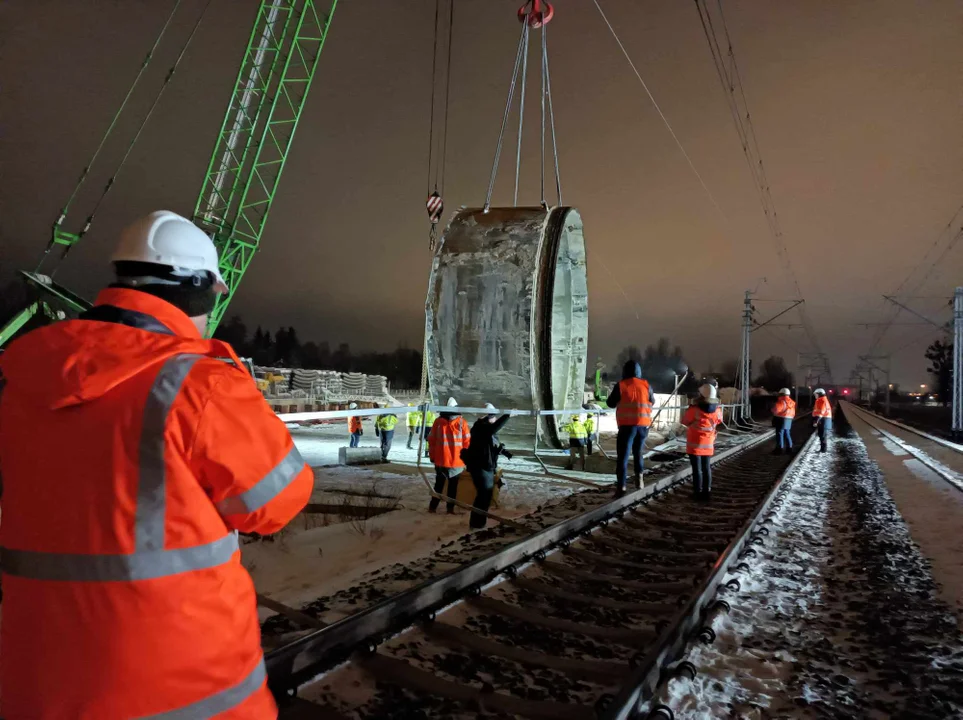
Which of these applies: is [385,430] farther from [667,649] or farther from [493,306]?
[667,649]

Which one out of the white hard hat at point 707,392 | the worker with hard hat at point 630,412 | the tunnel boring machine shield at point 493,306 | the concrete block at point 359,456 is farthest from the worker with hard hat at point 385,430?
A: the white hard hat at point 707,392

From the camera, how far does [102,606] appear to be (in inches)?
50.5

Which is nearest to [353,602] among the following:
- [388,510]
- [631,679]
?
[631,679]

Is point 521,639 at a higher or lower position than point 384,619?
lower

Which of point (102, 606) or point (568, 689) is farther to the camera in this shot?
point (568, 689)

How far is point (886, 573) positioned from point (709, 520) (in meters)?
2.07

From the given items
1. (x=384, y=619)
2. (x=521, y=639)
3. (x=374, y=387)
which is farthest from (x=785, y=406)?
(x=374, y=387)

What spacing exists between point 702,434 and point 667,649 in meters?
5.23

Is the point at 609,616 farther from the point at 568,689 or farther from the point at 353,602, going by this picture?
the point at 353,602

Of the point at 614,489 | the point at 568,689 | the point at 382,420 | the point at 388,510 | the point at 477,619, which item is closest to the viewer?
the point at 568,689

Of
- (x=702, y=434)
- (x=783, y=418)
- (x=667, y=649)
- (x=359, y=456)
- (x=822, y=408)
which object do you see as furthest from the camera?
(x=822, y=408)

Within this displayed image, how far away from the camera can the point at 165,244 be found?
1550 mm

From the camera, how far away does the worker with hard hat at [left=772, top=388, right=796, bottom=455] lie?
49.7ft

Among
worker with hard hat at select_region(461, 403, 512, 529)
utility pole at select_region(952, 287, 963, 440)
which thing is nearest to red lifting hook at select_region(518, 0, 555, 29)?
worker with hard hat at select_region(461, 403, 512, 529)
